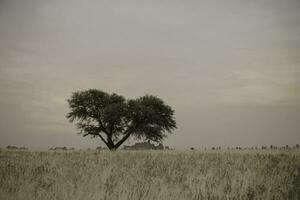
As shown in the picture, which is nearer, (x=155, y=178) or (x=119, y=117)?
(x=155, y=178)

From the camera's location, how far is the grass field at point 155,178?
11.5m

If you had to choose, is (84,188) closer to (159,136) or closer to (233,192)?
(233,192)

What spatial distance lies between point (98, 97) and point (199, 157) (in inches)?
1073

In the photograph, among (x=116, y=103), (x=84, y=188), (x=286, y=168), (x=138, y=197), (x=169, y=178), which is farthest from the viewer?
(x=116, y=103)

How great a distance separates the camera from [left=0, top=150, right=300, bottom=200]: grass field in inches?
451

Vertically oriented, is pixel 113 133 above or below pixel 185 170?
above

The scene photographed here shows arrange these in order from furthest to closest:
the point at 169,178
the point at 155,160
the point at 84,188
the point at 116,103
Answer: the point at 116,103
the point at 155,160
the point at 169,178
the point at 84,188

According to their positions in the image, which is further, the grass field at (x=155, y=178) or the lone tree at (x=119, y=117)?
the lone tree at (x=119, y=117)

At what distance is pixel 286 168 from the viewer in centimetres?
1496

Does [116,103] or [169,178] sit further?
[116,103]

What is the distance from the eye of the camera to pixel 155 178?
1335 centimetres

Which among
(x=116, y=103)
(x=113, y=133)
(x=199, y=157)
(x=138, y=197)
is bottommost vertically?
(x=138, y=197)

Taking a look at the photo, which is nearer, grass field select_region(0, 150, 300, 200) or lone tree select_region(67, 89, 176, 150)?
grass field select_region(0, 150, 300, 200)

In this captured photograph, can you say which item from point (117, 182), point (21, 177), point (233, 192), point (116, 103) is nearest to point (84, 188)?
point (117, 182)
